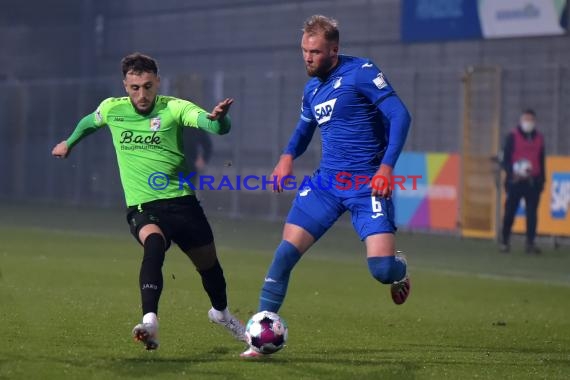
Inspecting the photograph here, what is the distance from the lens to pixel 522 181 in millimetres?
19672

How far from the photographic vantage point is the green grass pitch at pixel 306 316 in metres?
7.87

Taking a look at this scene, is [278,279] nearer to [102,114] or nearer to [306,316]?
[102,114]

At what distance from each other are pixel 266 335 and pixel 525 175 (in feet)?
40.6

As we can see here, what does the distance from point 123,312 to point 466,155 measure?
1331cm

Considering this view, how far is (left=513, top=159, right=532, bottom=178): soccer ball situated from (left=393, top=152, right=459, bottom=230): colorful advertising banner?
307 centimetres

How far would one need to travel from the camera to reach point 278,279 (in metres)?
8.30

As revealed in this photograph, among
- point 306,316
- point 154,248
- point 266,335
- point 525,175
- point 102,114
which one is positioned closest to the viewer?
point 266,335

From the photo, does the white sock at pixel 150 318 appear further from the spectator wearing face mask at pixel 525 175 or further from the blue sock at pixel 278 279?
the spectator wearing face mask at pixel 525 175

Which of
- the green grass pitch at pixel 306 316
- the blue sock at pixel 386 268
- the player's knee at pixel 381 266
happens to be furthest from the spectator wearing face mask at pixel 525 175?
the player's knee at pixel 381 266

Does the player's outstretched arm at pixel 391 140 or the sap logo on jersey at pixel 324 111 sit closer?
the player's outstretched arm at pixel 391 140

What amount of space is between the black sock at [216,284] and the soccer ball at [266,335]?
0.92m

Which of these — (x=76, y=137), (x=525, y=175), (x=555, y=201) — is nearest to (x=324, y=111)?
(x=76, y=137)

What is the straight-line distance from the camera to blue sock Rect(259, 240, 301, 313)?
8281mm

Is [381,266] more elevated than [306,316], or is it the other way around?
[381,266]
